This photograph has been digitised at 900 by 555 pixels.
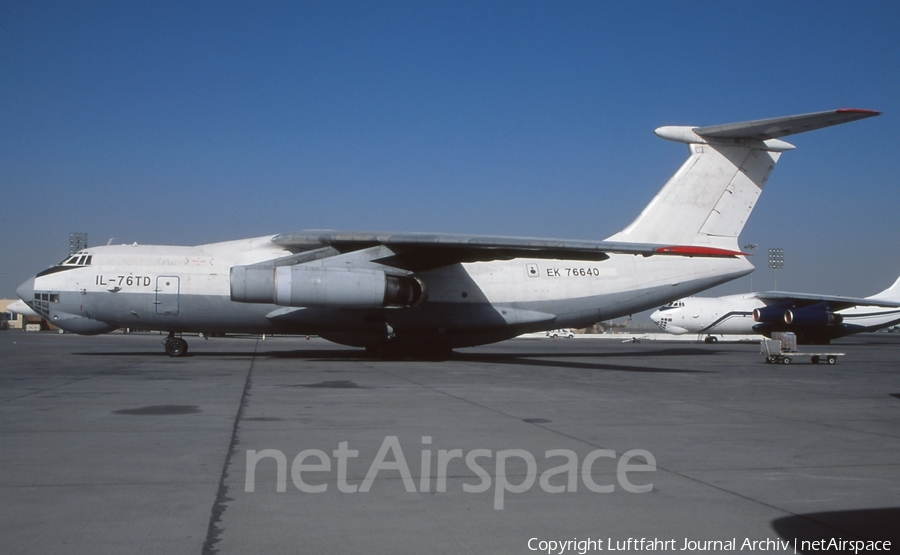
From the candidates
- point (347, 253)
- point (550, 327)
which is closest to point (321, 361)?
point (347, 253)

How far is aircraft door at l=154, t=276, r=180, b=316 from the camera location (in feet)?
56.0

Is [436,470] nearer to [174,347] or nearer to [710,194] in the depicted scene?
[174,347]

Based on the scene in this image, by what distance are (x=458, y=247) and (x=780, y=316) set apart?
27.8 metres

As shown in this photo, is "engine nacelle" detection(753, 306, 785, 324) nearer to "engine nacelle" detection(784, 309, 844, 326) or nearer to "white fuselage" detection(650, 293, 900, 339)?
"white fuselage" detection(650, 293, 900, 339)

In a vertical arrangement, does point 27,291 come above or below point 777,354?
above

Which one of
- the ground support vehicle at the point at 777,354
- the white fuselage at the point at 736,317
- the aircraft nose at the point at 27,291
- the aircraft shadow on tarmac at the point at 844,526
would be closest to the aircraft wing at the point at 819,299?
the white fuselage at the point at 736,317

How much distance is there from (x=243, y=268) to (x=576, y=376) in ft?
23.4

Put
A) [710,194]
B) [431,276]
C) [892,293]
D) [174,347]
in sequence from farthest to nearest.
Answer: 1. [892,293]
2. [710,194]
3. [174,347]
4. [431,276]

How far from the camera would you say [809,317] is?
1459 inches

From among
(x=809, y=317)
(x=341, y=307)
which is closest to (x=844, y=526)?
(x=341, y=307)

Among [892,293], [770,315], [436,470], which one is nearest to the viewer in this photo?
[436,470]

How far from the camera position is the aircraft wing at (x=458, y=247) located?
15.6 metres

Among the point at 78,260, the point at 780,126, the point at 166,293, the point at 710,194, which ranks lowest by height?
the point at 166,293

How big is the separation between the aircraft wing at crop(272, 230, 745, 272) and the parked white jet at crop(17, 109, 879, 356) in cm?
3
